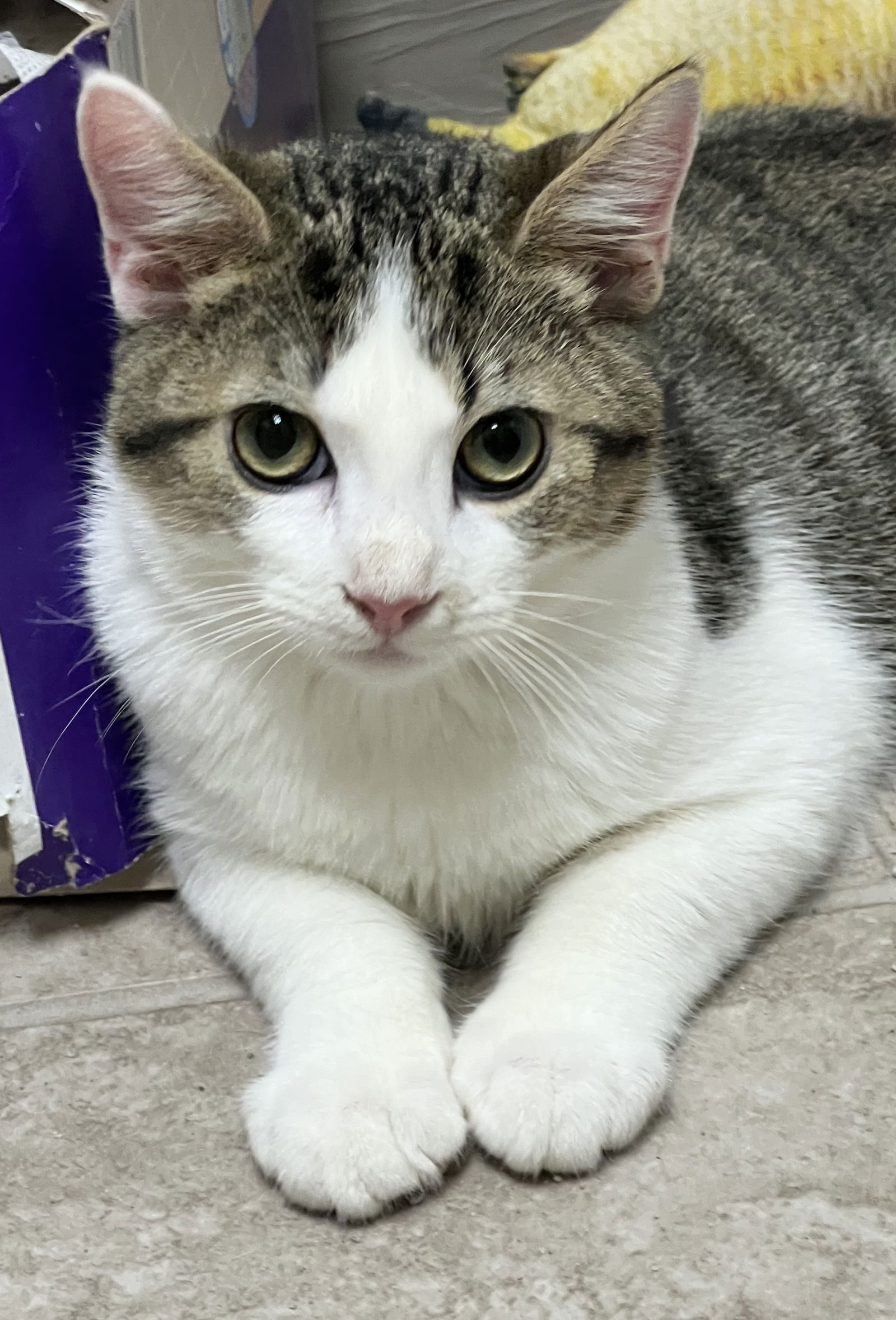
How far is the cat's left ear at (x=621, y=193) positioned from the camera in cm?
103

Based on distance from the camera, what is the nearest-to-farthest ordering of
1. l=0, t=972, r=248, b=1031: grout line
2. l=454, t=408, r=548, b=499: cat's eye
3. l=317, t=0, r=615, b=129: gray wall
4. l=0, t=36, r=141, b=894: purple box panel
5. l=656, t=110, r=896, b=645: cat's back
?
l=454, t=408, r=548, b=499: cat's eye
l=0, t=36, r=141, b=894: purple box panel
l=0, t=972, r=248, b=1031: grout line
l=656, t=110, r=896, b=645: cat's back
l=317, t=0, r=615, b=129: gray wall

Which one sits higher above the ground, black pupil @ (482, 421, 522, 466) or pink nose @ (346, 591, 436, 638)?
black pupil @ (482, 421, 522, 466)

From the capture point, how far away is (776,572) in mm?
1473

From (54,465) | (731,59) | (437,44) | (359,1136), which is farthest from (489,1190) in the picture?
(437,44)

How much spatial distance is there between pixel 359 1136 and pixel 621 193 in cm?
84

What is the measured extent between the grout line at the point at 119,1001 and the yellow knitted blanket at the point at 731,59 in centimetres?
172

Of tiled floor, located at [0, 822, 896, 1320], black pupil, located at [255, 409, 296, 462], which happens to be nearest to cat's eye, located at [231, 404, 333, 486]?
black pupil, located at [255, 409, 296, 462]

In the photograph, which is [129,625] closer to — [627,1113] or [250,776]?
[250,776]

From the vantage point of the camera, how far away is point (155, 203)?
41.0 inches

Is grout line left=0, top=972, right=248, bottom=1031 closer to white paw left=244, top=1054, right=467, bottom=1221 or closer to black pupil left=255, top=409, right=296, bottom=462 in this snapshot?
white paw left=244, top=1054, right=467, bottom=1221

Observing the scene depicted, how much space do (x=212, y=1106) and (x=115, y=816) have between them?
0.41m

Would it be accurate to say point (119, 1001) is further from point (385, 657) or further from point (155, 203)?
point (155, 203)

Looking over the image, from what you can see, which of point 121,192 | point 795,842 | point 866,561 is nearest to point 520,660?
point 795,842

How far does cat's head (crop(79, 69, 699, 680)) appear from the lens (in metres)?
1.00
